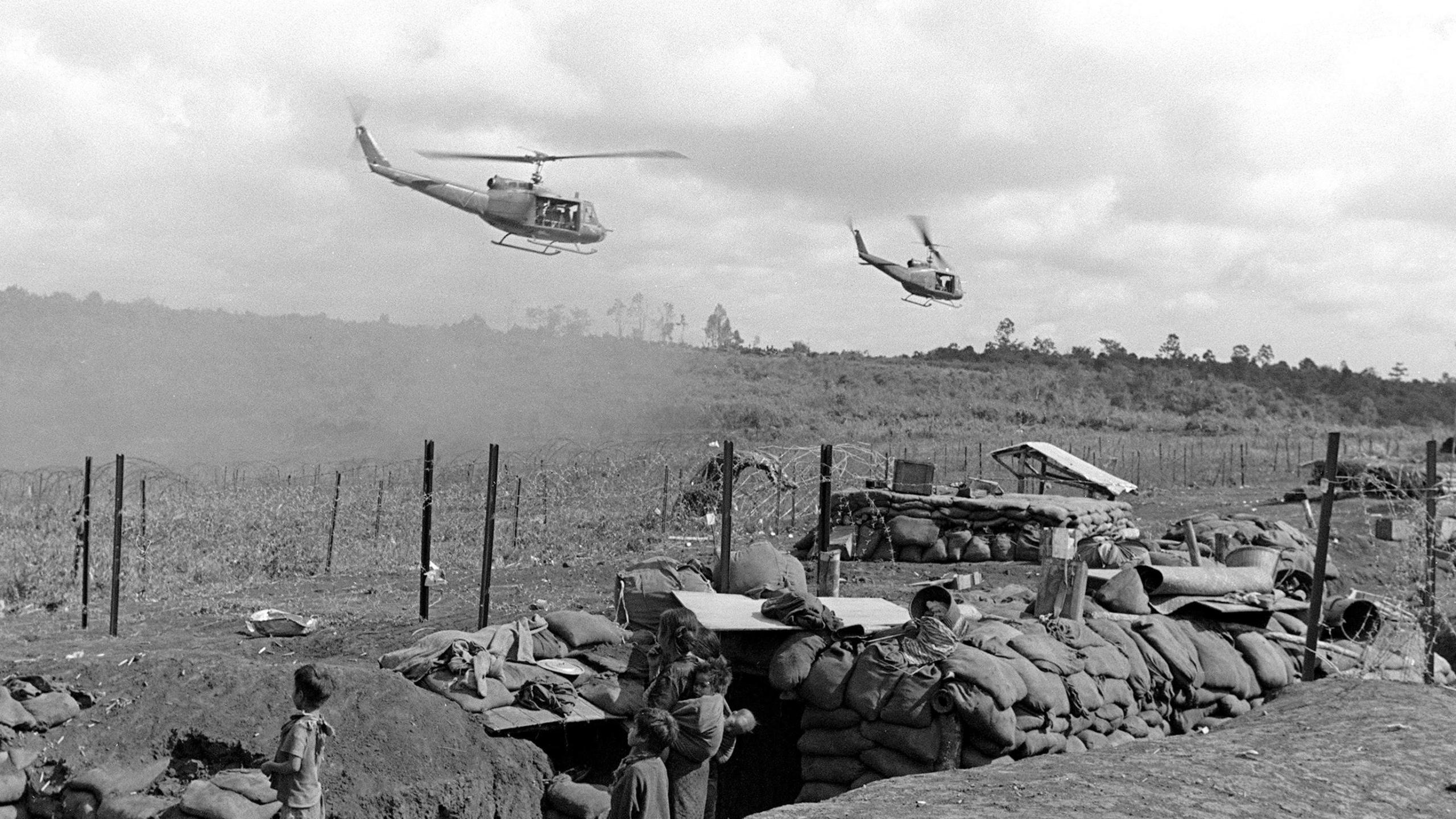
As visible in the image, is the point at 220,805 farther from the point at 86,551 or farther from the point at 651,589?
the point at 86,551

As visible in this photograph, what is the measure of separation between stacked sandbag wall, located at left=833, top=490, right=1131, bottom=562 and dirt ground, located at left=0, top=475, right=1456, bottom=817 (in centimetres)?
481

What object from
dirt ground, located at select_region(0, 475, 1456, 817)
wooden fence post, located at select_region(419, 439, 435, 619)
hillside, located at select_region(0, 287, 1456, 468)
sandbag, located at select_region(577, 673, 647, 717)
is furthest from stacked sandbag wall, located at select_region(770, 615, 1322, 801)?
hillside, located at select_region(0, 287, 1456, 468)

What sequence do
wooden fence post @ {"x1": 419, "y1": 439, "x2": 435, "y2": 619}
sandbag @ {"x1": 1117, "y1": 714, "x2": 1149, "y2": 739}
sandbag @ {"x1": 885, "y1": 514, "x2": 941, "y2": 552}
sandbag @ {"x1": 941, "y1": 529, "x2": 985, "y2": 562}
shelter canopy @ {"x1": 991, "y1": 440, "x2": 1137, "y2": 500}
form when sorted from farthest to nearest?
shelter canopy @ {"x1": 991, "y1": 440, "x2": 1137, "y2": 500}
sandbag @ {"x1": 885, "y1": 514, "x2": 941, "y2": 552}
sandbag @ {"x1": 941, "y1": 529, "x2": 985, "y2": 562}
wooden fence post @ {"x1": 419, "y1": 439, "x2": 435, "y2": 619}
sandbag @ {"x1": 1117, "y1": 714, "x2": 1149, "y2": 739}

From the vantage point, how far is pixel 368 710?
24.9 feet

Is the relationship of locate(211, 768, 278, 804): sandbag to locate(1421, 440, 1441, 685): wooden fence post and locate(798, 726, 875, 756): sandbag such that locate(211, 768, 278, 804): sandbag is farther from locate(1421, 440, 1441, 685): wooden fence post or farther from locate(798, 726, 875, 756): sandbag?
locate(1421, 440, 1441, 685): wooden fence post

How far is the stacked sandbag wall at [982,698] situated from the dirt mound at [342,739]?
175cm

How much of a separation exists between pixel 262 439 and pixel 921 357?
47572mm

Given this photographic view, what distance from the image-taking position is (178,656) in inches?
344

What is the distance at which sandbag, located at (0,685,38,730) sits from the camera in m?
7.59

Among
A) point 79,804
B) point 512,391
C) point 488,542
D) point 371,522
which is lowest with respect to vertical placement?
point 79,804

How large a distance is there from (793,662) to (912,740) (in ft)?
2.93

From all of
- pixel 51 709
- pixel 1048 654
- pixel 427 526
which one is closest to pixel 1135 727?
pixel 1048 654

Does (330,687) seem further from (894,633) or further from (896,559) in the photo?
(896,559)

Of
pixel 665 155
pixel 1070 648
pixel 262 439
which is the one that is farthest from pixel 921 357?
pixel 1070 648
